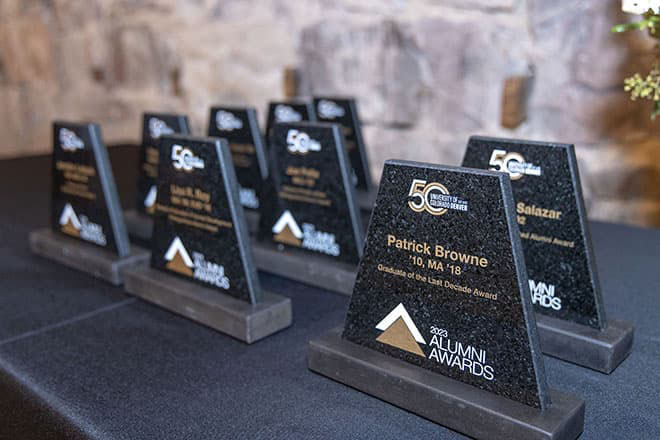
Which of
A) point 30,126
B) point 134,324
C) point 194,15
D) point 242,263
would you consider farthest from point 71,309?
point 30,126

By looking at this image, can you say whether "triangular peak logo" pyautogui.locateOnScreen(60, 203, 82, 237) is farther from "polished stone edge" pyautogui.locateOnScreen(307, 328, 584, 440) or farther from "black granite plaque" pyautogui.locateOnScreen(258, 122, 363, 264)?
"polished stone edge" pyautogui.locateOnScreen(307, 328, 584, 440)

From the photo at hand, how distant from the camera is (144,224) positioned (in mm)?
1381

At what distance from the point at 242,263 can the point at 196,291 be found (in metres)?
0.11

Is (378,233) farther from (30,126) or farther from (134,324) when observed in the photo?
(30,126)

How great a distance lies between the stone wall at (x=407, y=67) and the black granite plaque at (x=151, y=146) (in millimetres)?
817

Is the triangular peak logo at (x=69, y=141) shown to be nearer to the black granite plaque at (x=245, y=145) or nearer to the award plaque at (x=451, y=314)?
the black granite plaque at (x=245, y=145)

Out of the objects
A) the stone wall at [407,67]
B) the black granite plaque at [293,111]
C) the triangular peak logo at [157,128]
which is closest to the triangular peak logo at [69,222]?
the triangular peak logo at [157,128]

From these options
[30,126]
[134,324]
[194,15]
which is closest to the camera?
[134,324]

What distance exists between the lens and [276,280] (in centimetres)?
115

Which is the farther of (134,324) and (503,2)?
(503,2)

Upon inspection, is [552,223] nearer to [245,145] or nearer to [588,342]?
[588,342]

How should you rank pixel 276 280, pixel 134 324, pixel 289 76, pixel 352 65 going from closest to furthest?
1. pixel 134 324
2. pixel 276 280
3. pixel 352 65
4. pixel 289 76

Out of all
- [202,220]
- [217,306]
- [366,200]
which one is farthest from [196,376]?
[366,200]

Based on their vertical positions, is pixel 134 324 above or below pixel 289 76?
below
